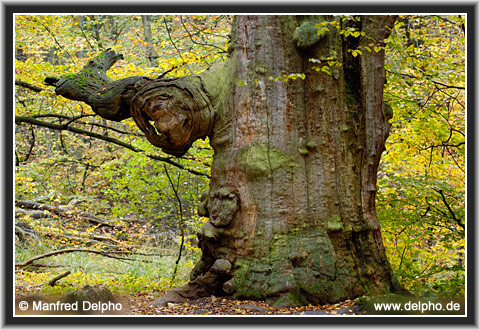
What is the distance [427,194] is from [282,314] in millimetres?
3205

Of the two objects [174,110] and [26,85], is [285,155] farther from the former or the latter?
[26,85]

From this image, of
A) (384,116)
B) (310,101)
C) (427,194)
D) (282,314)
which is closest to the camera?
(282,314)

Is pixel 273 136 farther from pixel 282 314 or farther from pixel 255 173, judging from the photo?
pixel 282 314

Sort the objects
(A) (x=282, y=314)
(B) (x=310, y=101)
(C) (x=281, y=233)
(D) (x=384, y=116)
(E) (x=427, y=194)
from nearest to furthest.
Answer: (A) (x=282, y=314)
(C) (x=281, y=233)
(B) (x=310, y=101)
(D) (x=384, y=116)
(E) (x=427, y=194)

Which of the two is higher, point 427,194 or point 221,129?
point 221,129

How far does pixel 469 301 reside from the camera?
395cm

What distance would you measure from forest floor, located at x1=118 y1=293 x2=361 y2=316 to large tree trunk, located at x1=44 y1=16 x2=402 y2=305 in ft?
0.33

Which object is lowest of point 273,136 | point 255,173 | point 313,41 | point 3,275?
point 3,275

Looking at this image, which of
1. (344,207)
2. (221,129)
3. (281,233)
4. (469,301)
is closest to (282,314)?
(281,233)

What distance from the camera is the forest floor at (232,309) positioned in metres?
3.94

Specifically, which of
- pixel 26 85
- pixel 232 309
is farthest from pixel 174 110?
pixel 26 85

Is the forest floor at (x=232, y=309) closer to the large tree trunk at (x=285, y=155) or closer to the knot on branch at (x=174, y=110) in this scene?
the large tree trunk at (x=285, y=155)

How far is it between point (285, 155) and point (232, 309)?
154cm

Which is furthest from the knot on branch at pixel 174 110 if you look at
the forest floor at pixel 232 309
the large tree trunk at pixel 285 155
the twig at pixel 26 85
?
the twig at pixel 26 85
